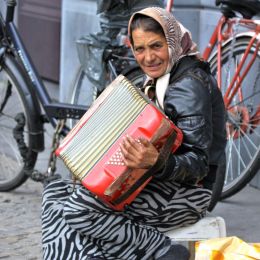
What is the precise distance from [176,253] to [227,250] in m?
0.60

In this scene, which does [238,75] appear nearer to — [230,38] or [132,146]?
[230,38]

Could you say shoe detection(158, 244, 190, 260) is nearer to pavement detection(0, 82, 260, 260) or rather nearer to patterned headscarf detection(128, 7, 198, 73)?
patterned headscarf detection(128, 7, 198, 73)

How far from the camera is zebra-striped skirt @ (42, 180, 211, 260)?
12.1 feet

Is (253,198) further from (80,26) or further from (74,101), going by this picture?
(80,26)

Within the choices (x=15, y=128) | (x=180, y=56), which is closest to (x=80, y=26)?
(x=15, y=128)

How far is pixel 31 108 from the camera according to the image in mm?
5648

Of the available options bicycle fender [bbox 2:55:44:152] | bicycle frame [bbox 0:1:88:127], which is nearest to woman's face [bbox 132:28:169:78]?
bicycle frame [bbox 0:1:88:127]

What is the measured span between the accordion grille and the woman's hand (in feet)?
0.52

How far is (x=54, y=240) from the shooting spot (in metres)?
3.84

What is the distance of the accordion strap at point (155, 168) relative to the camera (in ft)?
11.2

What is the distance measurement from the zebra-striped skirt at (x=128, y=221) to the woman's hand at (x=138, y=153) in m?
0.34

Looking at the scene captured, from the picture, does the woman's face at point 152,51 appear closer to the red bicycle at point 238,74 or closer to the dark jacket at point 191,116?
the dark jacket at point 191,116

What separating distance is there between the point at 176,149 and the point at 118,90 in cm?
35

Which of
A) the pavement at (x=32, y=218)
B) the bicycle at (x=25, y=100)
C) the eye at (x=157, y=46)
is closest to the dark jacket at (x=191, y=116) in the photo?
the eye at (x=157, y=46)
